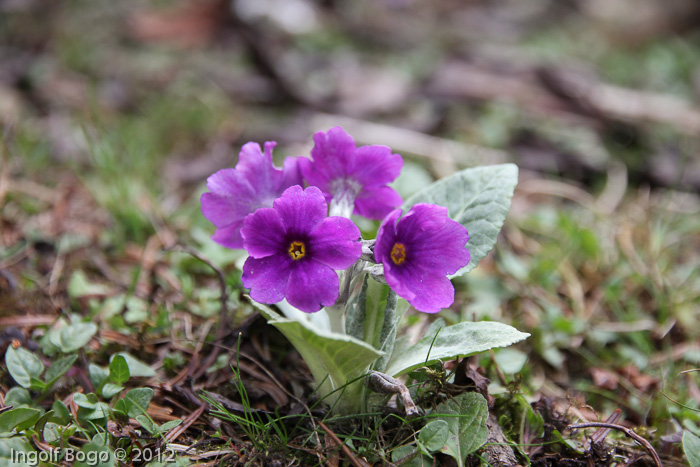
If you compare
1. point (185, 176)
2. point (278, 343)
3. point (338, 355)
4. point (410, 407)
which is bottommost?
point (185, 176)

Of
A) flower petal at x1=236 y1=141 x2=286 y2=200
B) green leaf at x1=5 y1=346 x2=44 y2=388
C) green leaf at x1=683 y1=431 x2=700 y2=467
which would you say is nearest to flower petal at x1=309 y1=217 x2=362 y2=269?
flower petal at x1=236 y1=141 x2=286 y2=200

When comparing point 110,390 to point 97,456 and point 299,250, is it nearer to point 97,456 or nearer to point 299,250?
point 97,456

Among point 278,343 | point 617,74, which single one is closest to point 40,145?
point 278,343

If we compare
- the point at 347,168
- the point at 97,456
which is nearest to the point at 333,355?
the point at 347,168

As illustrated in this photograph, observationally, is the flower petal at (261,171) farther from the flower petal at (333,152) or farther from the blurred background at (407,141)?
the blurred background at (407,141)

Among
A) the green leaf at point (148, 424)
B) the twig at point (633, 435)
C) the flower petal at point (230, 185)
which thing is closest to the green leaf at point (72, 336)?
the green leaf at point (148, 424)

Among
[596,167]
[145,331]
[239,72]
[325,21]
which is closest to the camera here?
[145,331]

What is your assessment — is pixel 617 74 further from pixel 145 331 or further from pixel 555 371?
pixel 145 331
